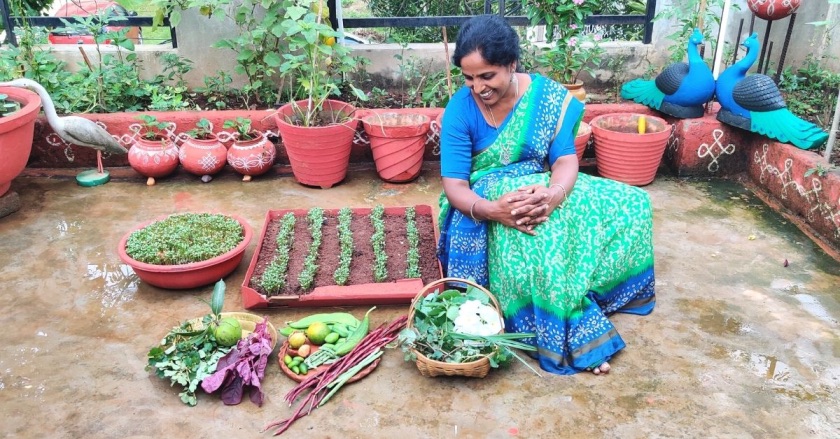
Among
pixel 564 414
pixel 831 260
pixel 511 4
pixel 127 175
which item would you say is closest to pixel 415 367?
pixel 564 414

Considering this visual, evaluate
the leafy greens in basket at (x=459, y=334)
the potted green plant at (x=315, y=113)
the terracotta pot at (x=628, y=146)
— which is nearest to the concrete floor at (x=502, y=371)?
the leafy greens in basket at (x=459, y=334)

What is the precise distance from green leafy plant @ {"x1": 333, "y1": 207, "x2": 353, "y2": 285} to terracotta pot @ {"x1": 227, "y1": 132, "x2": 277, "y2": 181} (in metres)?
0.96

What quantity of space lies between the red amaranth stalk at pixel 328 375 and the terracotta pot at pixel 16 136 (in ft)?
8.92

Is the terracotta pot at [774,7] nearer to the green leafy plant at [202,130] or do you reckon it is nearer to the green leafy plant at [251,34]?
the green leafy plant at [251,34]

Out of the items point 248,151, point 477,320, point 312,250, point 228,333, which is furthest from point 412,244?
point 248,151

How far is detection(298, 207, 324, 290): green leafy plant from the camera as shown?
331 centimetres

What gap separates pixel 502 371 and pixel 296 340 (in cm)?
91

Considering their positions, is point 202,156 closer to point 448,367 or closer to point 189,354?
point 189,354

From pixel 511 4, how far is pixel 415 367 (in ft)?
14.7

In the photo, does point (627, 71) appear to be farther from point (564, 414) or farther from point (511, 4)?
point (564, 414)

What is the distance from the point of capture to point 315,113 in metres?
4.72

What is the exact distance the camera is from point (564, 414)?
2.56m

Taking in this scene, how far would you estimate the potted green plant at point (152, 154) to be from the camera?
462 cm

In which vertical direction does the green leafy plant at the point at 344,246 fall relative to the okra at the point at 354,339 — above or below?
above
